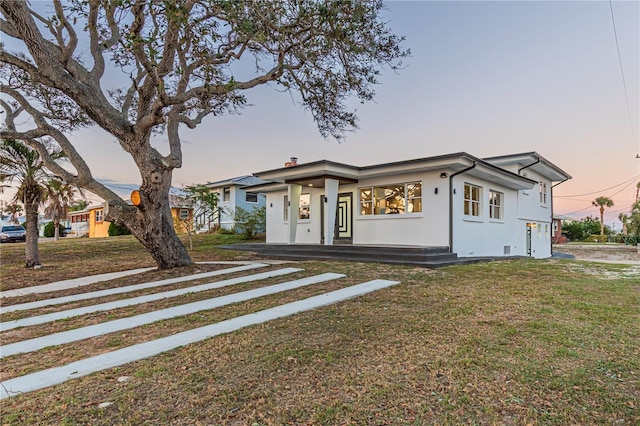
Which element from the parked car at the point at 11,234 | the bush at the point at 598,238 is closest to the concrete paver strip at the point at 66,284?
the parked car at the point at 11,234

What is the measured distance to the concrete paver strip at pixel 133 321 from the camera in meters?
4.03

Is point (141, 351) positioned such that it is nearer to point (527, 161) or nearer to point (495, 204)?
point (495, 204)

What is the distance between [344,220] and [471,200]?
467cm

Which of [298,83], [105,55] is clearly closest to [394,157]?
[298,83]

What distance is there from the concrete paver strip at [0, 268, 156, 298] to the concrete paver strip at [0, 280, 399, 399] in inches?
195

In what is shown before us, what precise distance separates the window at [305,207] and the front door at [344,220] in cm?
151

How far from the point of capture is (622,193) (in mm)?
37031

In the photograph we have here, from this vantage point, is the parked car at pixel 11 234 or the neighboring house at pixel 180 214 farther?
the parked car at pixel 11 234

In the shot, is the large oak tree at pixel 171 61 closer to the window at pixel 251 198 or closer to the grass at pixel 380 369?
the grass at pixel 380 369

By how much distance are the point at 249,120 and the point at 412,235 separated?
8.27 meters

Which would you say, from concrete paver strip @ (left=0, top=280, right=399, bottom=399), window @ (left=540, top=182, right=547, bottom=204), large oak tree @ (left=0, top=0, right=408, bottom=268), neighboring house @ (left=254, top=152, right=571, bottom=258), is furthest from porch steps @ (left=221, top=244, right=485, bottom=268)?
window @ (left=540, top=182, right=547, bottom=204)

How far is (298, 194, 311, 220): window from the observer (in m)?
14.8

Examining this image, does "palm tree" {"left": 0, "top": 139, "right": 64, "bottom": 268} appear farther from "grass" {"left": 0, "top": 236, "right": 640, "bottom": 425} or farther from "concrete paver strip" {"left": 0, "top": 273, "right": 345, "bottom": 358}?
"concrete paver strip" {"left": 0, "top": 273, "right": 345, "bottom": 358}

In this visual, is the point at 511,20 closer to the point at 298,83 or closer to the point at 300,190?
the point at 298,83
